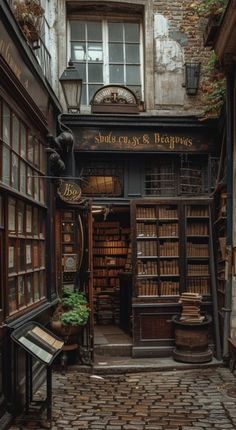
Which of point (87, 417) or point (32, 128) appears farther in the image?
point (32, 128)

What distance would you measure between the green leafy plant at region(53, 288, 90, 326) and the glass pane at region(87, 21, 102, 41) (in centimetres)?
542

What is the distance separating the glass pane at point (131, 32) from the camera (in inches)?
458

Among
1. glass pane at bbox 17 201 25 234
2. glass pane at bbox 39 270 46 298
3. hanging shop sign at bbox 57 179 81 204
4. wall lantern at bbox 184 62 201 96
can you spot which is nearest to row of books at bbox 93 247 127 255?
wall lantern at bbox 184 62 201 96

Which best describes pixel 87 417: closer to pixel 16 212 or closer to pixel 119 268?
pixel 16 212

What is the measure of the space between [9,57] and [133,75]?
18.5 feet

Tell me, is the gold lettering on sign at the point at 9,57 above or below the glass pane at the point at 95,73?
below

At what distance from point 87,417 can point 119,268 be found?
840 cm

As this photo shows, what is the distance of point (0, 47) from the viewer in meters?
5.87

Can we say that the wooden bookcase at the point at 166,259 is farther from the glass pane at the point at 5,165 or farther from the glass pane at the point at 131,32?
the glass pane at the point at 5,165

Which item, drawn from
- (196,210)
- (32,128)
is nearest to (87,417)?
(32,128)

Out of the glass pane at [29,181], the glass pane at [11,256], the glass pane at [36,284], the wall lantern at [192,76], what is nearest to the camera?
the glass pane at [11,256]

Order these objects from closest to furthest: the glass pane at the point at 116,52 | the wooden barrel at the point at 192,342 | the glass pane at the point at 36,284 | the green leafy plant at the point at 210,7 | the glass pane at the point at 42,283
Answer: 1. the glass pane at the point at 36,284
2. the glass pane at the point at 42,283
3. the green leafy plant at the point at 210,7
4. the wooden barrel at the point at 192,342
5. the glass pane at the point at 116,52

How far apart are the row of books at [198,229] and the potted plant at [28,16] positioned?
14.5 feet

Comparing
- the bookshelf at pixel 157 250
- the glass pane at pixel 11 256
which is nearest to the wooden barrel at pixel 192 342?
the bookshelf at pixel 157 250
